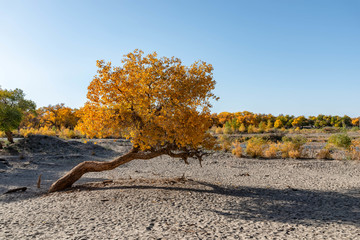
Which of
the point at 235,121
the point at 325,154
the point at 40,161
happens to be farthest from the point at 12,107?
the point at 235,121

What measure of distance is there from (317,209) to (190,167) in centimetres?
883

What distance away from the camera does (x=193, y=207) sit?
7180 millimetres

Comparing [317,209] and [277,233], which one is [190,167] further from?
[277,233]

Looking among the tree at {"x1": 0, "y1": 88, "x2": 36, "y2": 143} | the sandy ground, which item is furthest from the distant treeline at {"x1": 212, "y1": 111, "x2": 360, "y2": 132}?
the sandy ground

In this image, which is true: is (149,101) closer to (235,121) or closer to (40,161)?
(40,161)

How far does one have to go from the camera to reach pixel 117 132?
830cm

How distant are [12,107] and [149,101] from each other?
633 inches

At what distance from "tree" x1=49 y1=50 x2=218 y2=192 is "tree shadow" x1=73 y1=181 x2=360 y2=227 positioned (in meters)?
2.14

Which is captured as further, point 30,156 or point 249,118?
point 249,118

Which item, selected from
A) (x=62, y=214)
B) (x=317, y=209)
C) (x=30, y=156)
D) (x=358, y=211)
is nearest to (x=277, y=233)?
(x=317, y=209)

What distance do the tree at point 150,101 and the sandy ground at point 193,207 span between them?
6.18 ft

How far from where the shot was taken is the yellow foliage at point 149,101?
755 cm

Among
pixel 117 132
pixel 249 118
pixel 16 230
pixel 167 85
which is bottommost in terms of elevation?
pixel 16 230

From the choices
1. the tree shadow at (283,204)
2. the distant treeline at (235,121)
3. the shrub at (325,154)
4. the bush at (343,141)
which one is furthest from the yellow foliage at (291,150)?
the distant treeline at (235,121)
